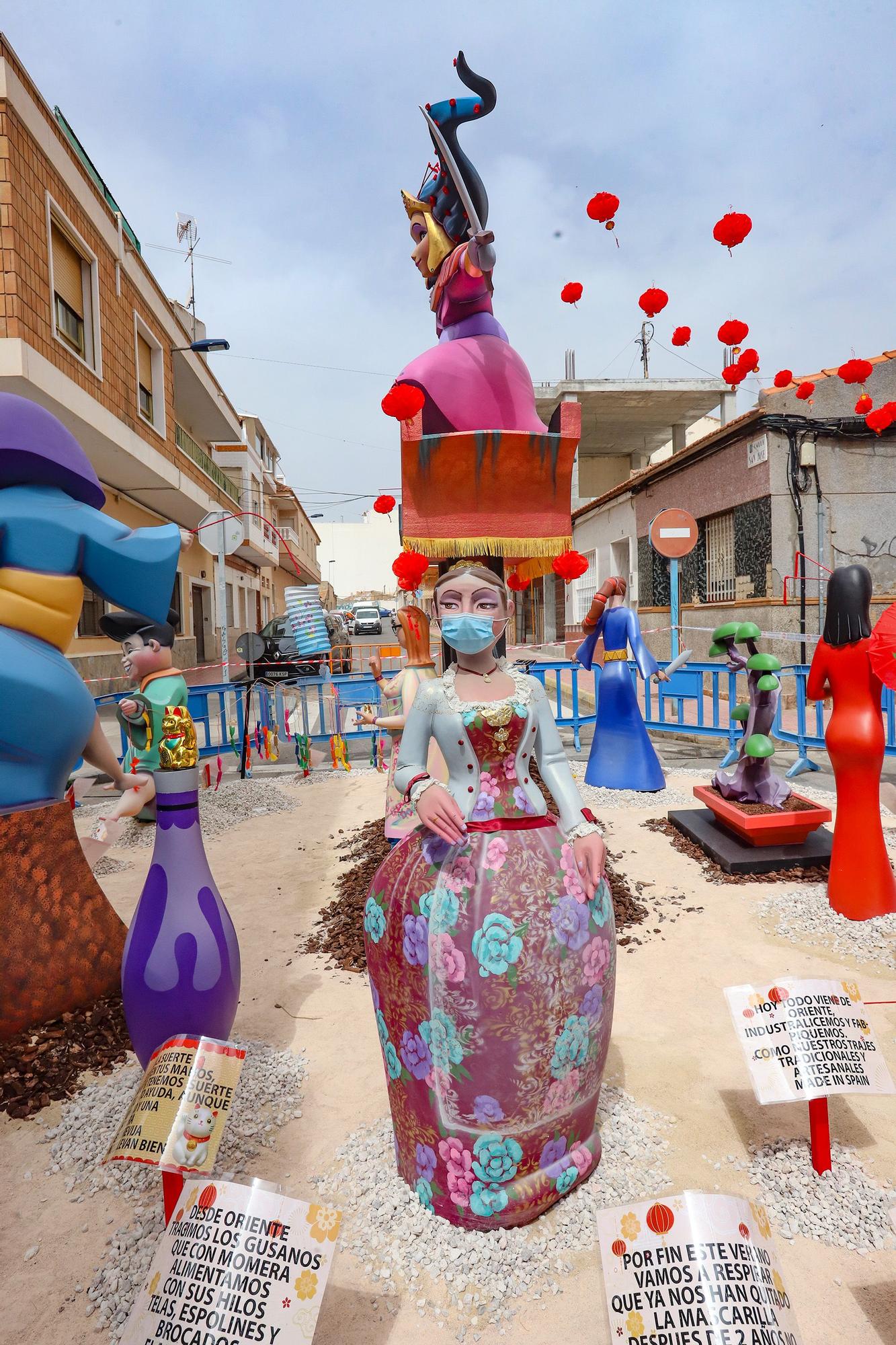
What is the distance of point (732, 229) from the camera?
18.0 feet

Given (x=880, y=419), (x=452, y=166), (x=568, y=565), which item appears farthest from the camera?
(x=880, y=419)

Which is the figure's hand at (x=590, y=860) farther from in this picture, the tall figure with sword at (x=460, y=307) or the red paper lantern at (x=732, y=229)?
the red paper lantern at (x=732, y=229)

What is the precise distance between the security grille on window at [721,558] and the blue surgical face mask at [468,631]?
1049 centimetres

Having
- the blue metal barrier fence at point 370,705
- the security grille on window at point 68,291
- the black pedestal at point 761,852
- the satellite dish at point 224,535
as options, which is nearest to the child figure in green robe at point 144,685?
the blue metal barrier fence at point 370,705

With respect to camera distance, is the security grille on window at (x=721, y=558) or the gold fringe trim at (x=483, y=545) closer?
the gold fringe trim at (x=483, y=545)

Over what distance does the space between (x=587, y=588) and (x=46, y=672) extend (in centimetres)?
1787

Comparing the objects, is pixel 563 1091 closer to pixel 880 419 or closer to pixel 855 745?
pixel 855 745

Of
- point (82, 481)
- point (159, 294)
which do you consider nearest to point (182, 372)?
point (159, 294)

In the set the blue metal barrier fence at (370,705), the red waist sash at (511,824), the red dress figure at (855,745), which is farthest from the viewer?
the blue metal barrier fence at (370,705)

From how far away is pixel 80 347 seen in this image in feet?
34.8

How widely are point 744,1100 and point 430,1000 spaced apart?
1418 millimetres

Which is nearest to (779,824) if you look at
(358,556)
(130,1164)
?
(130,1164)

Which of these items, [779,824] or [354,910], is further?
[779,824]

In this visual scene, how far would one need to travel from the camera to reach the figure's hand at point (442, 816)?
1.86m
